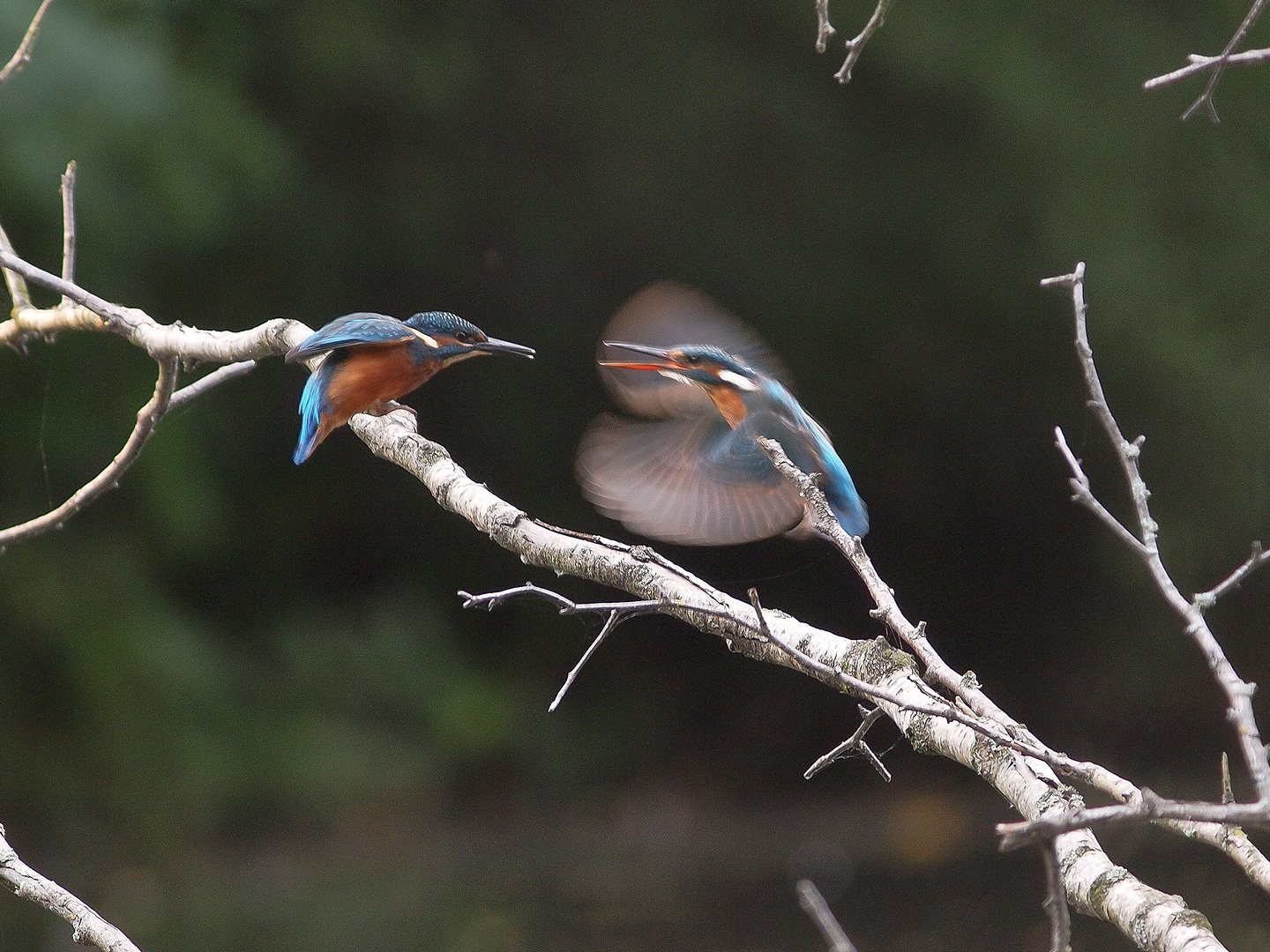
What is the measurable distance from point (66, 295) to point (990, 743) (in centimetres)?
123

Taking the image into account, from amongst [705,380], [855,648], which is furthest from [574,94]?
[855,648]

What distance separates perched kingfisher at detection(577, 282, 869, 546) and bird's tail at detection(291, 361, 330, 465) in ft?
1.30

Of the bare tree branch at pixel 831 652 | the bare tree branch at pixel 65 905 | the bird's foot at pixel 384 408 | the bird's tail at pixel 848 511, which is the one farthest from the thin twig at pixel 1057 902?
the bird's foot at pixel 384 408

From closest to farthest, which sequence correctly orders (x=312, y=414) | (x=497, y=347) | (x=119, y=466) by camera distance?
(x=119, y=466) → (x=312, y=414) → (x=497, y=347)

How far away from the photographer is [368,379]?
5.88 ft

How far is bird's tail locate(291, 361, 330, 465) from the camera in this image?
1.81 m

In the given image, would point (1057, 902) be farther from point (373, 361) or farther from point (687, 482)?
point (373, 361)

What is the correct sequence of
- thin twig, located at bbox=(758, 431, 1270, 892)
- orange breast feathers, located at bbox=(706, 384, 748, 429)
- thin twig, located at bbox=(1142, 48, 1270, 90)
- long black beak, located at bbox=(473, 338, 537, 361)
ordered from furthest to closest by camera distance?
long black beak, located at bbox=(473, 338, 537, 361) < orange breast feathers, located at bbox=(706, 384, 748, 429) < thin twig, located at bbox=(1142, 48, 1270, 90) < thin twig, located at bbox=(758, 431, 1270, 892)

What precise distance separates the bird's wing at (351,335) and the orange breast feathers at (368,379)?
0.06 feet

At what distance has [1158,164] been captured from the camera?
429 centimetres

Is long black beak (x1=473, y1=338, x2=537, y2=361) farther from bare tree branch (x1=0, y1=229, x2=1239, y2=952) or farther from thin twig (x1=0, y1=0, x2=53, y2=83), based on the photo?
thin twig (x1=0, y1=0, x2=53, y2=83)

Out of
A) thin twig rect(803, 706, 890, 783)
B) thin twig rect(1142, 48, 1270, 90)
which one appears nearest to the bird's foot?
thin twig rect(803, 706, 890, 783)

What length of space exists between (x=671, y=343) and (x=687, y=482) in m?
0.36

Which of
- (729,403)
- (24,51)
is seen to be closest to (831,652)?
(729,403)
